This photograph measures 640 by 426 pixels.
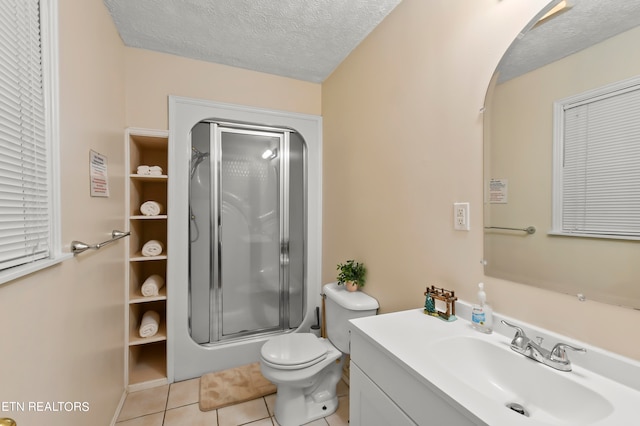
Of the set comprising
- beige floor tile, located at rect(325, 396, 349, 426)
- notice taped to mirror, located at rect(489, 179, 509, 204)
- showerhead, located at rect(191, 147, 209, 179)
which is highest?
showerhead, located at rect(191, 147, 209, 179)

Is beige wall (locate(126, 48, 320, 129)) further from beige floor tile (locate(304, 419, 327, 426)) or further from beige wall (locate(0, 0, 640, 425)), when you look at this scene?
beige floor tile (locate(304, 419, 327, 426))

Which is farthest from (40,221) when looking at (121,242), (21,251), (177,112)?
(177,112)

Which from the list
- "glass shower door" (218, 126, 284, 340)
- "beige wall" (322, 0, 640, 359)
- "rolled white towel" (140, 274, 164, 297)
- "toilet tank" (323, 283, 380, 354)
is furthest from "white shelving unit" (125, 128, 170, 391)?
"beige wall" (322, 0, 640, 359)

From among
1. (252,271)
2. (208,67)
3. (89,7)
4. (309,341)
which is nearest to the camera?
(89,7)

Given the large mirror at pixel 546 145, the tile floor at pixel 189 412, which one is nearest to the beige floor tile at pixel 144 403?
the tile floor at pixel 189 412

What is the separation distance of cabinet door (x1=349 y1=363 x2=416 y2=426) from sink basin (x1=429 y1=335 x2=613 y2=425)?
Answer: 0.72 ft

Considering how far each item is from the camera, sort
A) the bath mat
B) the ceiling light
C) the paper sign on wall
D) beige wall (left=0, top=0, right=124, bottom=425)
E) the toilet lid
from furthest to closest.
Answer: the bath mat, the toilet lid, the paper sign on wall, the ceiling light, beige wall (left=0, top=0, right=124, bottom=425)

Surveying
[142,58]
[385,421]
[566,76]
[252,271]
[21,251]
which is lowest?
[385,421]

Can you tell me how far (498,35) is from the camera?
3.49ft

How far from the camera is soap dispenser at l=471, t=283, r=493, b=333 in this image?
106 cm

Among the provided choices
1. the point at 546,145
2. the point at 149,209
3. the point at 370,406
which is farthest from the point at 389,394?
the point at 149,209

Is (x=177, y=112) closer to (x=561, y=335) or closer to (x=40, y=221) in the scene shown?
(x=40, y=221)

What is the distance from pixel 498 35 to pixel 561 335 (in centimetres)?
113

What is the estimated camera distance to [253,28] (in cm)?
178
